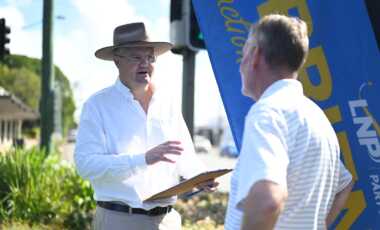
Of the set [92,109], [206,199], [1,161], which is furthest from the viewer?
[206,199]

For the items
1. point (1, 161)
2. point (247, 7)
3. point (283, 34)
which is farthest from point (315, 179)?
point (1, 161)

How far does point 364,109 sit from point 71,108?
305 feet

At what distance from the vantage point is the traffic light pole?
833 cm

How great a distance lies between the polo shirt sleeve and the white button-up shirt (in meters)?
1.14

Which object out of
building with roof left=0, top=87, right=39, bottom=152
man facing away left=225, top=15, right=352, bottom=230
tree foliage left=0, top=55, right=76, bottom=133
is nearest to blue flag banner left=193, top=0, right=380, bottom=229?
man facing away left=225, top=15, right=352, bottom=230

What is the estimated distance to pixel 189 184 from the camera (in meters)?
3.27

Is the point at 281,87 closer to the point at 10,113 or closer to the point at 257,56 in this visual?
the point at 257,56

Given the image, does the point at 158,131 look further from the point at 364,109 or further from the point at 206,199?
the point at 206,199

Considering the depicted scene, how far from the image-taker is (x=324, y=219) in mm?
2521

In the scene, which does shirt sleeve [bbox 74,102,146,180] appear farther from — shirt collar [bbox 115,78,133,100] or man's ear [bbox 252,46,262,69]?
man's ear [bbox 252,46,262,69]

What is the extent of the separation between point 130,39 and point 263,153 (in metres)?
1.72

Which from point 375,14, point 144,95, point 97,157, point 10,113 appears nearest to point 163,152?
point 97,157

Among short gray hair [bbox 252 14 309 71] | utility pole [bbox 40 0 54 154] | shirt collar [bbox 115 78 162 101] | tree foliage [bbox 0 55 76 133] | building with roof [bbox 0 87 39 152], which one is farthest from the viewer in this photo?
tree foliage [bbox 0 55 76 133]

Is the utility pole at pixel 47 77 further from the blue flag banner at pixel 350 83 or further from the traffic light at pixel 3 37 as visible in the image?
the blue flag banner at pixel 350 83
